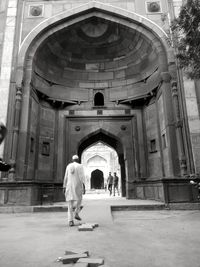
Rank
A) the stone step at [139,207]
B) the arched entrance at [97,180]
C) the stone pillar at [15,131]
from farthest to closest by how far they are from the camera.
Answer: the arched entrance at [97,180]
the stone pillar at [15,131]
the stone step at [139,207]

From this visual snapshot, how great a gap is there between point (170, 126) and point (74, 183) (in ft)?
19.2

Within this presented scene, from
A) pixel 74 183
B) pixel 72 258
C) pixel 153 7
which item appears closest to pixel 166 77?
pixel 153 7

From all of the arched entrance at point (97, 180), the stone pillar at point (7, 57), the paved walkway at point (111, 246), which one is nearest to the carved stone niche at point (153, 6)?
the stone pillar at point (7, 57)

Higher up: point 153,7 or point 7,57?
point 153,7

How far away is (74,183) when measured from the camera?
18.1 ft

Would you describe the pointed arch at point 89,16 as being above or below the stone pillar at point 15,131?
above

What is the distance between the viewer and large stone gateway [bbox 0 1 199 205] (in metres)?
9.99

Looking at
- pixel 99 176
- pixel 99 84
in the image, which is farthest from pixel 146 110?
pixel 99 176

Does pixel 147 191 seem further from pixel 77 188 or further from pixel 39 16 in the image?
pixel 39 16

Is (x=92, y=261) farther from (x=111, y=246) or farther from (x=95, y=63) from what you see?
(x=95, y=63)

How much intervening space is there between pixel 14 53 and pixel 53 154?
200 inches

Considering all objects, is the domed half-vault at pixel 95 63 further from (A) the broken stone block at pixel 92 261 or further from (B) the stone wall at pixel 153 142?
(A) the broken stone block at pixel 92 261

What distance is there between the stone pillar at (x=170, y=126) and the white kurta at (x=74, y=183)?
522cm

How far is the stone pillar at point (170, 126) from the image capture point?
9680 millimetres
